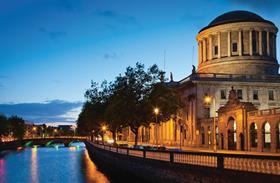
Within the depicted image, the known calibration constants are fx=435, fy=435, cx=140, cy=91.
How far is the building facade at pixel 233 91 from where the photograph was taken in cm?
6912

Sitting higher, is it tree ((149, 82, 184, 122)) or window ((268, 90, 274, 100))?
window ((268, 90, 274, 100))

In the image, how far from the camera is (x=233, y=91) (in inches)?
2908

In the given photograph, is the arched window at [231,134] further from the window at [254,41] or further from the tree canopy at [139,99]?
the window at [254,41]

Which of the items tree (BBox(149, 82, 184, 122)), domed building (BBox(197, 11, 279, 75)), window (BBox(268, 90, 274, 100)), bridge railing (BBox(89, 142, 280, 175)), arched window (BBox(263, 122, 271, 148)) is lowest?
bridge railing (BBox(89, 142, 280, 175))

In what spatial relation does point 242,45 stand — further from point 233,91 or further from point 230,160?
point 230,160

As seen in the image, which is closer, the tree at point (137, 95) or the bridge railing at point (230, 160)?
the bridge railing at point (230, 160)

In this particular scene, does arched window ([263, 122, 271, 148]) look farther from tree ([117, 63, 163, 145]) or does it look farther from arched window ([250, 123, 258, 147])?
tree ([117, 63, 163, 145])

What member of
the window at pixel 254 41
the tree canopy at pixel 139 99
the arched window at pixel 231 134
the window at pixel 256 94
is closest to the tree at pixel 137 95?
the tree canopy at pixel 139 99

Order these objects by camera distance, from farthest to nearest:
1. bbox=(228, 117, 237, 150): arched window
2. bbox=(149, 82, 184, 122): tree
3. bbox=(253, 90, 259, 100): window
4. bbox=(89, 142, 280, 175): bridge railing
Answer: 1. bbox=(253, 90, 259, 100): window
2. bbox=(228, 117, 237, 150): arched window
3. bbox=(149, 82, 184, 122): tree
4. bbox=(89, 142, 280, 175): bridge railing

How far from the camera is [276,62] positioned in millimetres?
110375

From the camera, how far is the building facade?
69125 mm

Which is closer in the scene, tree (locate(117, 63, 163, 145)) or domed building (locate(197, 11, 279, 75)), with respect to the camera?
tree (locate(117, 63, 163, 145))

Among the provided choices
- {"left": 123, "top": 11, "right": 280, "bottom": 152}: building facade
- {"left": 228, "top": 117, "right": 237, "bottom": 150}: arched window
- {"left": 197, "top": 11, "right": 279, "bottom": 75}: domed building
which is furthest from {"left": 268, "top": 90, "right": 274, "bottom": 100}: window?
{"left": 228, "top": 117, "right": 237, "bottom": 150}: arched window

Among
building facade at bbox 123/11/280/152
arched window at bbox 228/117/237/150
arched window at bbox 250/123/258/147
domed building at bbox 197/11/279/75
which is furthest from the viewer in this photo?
domed building at bbox 197/11/279/75
